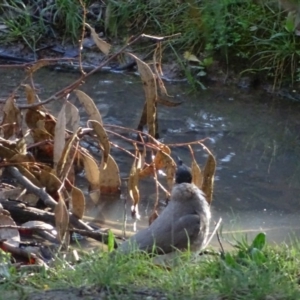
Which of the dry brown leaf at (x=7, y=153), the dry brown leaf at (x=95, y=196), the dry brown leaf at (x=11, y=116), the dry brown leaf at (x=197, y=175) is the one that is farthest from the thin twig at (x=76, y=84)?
the dry brown leaf at (x=197, y=175)

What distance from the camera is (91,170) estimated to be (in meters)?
4.98

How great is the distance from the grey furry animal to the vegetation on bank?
3220mm

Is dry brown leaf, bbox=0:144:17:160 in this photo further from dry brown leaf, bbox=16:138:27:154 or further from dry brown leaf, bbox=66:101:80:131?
dry brown leaf, bbox=66:101:80:131

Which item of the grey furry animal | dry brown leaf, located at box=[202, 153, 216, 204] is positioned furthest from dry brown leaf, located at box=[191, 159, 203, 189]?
the grey furry animal

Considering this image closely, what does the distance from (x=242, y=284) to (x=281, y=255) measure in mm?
575

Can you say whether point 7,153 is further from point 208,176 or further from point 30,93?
point 208,176

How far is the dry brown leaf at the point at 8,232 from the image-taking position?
13.7 ft

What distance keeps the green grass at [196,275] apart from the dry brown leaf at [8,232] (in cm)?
62

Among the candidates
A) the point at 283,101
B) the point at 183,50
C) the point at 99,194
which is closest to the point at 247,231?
the point at 99,194

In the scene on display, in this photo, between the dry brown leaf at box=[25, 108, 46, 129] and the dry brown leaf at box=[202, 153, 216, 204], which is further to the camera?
the dry brown leaf at box=[25, 108, 46, 129]

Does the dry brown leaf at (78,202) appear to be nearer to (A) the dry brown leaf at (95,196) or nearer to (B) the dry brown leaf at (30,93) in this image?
(A) the dry brown leaf at (95,196)

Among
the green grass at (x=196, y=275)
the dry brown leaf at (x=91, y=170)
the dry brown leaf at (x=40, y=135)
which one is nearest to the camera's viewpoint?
the green grass at (x=196, y=275)

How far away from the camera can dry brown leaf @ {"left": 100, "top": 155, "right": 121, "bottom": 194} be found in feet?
16.2

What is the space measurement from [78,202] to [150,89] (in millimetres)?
970
